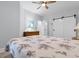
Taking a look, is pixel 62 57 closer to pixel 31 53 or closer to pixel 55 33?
pixel 31 53

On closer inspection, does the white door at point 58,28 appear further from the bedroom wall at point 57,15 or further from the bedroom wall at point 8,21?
the bedroom wall at point 8,21

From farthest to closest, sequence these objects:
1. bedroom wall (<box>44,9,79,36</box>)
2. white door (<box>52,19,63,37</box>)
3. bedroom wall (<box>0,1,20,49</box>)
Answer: white door (<box>52,19,63,37</box>)
bedroom wall (<box>44,9,79,36</box>)
bedroom wall (<box>0,1,20,49</box>)

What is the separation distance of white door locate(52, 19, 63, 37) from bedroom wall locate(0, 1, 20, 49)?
3.02 metres

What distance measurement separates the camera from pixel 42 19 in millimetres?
8773

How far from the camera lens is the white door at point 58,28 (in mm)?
6863

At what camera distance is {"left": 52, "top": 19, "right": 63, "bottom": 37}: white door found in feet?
22.5

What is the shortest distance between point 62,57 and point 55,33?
608 centimetres

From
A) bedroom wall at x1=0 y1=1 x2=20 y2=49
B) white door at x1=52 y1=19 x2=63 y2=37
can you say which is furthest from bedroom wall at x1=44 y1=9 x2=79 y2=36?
bedroom wall at x1=0 y1=1 x2=20 y2=49

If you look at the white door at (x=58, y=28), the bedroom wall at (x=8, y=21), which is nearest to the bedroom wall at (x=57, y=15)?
the white door at (x=58, y=28)

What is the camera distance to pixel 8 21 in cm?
477

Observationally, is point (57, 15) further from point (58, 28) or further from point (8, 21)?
point (8, 21)

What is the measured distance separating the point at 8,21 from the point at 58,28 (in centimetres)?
354

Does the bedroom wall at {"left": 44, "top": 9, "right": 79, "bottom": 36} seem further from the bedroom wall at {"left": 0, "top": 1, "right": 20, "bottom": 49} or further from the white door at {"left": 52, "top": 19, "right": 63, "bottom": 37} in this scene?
the bedroom wall at {"left": 0, "top": 1, "right": 20, "bottom": 49}

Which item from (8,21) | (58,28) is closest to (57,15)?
(58,28)
